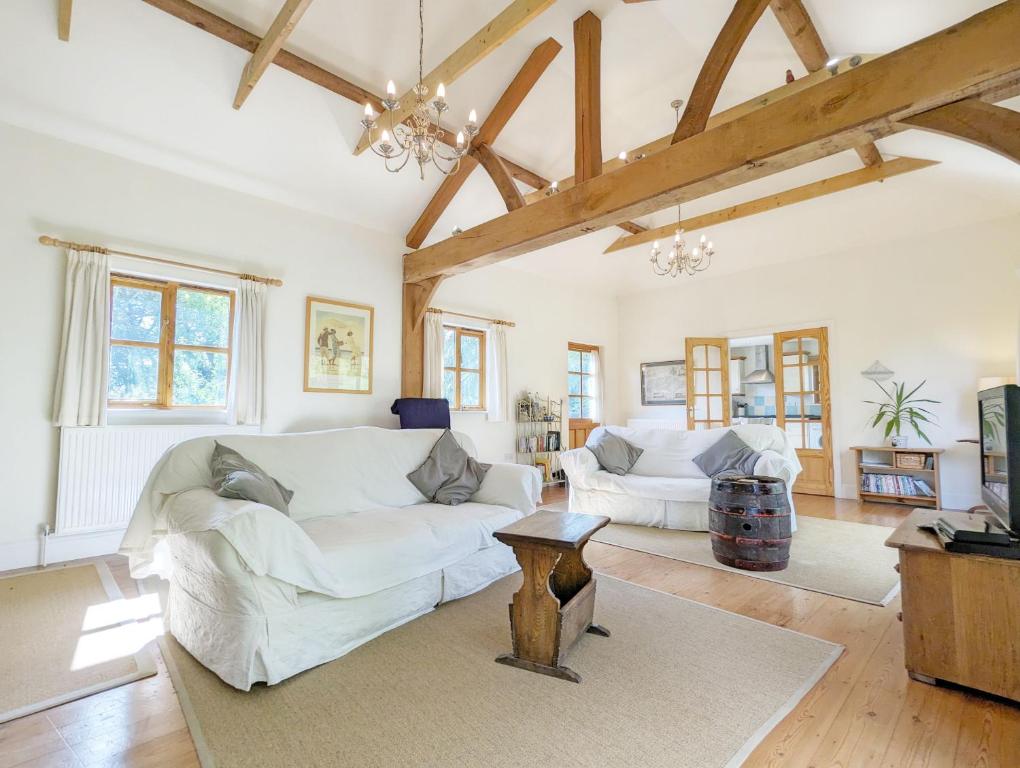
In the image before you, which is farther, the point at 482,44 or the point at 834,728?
the point at 482,44

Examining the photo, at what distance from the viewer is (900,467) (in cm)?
517

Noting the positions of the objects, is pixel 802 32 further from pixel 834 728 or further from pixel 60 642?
pixel 60 642

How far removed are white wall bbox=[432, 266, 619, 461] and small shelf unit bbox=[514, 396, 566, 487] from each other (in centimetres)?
14

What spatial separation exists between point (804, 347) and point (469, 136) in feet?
17.8

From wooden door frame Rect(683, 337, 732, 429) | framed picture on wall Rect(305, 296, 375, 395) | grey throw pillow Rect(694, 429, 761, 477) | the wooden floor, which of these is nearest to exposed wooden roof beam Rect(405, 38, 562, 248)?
framed picture on wall Rect(305, 296, 375, 395)

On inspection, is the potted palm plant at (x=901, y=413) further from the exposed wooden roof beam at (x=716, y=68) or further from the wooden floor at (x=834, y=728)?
the exposed wooden roof beam at (x=716, y=68)

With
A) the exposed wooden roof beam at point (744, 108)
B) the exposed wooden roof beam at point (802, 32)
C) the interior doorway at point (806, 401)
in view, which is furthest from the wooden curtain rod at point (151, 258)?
the interior doorway at point (806, 401)

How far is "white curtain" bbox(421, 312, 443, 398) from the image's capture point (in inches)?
209

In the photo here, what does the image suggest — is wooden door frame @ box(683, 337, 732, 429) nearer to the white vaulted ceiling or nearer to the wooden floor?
the white vaulted ceiling

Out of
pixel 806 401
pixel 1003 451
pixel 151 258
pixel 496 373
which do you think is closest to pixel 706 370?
pixel 806 401

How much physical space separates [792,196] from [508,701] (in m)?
5.80

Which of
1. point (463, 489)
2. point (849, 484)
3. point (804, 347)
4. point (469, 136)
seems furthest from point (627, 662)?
point (804, 347)

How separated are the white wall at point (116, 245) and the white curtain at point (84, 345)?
105mm

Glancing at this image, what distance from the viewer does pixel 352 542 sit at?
2.18 m
